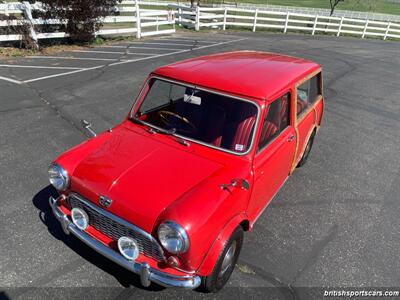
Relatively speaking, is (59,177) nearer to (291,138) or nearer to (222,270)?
(222,270)

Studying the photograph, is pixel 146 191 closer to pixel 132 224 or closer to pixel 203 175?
pixel 132 224

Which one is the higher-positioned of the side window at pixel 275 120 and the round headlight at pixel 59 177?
the side window at pixel 275 120

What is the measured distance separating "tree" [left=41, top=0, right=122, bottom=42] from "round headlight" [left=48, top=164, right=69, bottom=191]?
1111 centimetres

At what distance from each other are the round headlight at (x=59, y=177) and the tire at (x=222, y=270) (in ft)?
5.12

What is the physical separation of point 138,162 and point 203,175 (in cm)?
65

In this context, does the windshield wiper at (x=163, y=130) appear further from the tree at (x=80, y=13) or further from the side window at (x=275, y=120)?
the tree at (x=80, y=13)

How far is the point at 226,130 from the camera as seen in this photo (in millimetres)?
3234

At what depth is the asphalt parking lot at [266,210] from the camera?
121 inches

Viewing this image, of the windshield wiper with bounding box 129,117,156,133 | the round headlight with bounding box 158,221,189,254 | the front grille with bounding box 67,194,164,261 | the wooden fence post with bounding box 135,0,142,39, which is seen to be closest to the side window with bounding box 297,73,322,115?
the windshield wiper with bounding box 129,117,156,133

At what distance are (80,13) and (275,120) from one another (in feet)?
38.5

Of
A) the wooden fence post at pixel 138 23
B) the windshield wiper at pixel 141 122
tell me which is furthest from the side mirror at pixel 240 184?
the wooden fence post at pixel 138 23

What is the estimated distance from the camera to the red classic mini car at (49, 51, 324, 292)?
2.54 metres

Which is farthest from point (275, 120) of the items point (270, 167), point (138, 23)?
point (138, 23)

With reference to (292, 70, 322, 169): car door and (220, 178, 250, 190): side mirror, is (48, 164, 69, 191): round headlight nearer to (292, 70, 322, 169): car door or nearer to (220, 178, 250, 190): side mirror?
(220, 178, 250, 190): side mirror
